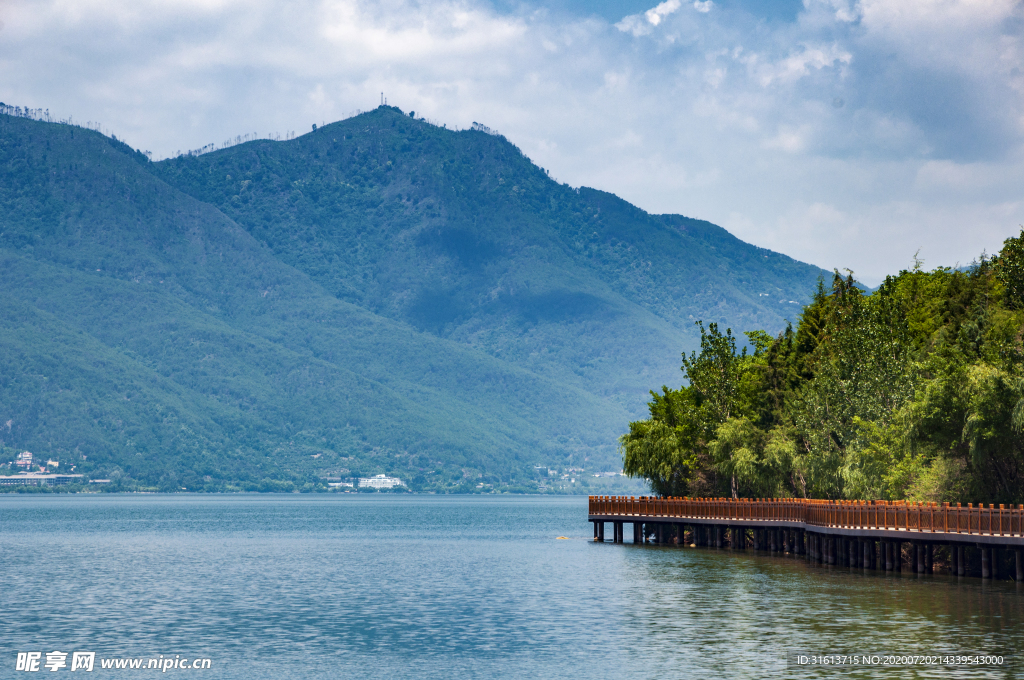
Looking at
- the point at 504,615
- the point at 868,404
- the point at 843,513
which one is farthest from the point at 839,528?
the point at 504,615

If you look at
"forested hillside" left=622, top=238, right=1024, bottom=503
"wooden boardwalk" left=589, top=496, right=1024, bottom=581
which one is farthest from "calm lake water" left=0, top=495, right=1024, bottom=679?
"forested hillside" left=622, top=238, right=1024, bottom=503

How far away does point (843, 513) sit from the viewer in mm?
80312

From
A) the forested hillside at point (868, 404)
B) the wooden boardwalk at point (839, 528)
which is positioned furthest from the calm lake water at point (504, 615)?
the forested hillside at point (868, 404)

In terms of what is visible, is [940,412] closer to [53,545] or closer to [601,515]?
[601,515]

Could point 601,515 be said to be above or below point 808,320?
below

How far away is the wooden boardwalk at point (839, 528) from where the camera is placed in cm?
6650

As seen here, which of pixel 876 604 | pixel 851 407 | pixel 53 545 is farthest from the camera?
pixel 53 545

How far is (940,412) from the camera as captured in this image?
71.2 m

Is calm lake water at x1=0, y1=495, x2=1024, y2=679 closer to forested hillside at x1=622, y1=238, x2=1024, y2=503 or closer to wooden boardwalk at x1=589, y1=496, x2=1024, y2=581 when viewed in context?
wooden boardwalk at x1=589, y1=496, x2=1024, y2=581

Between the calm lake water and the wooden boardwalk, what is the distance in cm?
221

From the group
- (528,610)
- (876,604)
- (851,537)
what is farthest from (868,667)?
(851,537)

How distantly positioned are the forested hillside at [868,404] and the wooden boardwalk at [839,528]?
8.82 ft

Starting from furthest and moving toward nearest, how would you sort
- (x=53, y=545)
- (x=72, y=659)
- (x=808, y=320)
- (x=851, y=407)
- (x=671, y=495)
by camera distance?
(x=53, y=545), (x=671, y=495), (x=808, y=320), (x=851, y=407), (x=72, y=659)

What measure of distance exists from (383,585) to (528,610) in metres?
19.1
